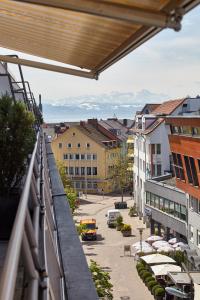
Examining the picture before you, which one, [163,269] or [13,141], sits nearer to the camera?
[13,141]

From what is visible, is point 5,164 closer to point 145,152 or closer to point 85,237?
point 85,237

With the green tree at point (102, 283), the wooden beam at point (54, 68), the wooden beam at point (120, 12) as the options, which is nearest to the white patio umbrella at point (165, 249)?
the green tree at point (102, 283)

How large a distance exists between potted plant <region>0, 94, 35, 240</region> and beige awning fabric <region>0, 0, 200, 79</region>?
2.51m

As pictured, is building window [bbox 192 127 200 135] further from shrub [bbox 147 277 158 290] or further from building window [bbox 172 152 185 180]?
shrub [bbox 147 277 158 290]

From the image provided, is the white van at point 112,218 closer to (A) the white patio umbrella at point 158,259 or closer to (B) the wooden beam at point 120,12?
(A) the white patio umbrella at point 158,259

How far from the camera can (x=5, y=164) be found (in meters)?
9.64

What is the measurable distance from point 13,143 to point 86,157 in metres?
80.4

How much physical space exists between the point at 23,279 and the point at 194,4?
4.63 ft

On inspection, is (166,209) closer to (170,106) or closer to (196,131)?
(196,131)

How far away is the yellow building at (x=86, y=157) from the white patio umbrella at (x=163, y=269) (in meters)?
53.0

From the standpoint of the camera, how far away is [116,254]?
44.6 meters

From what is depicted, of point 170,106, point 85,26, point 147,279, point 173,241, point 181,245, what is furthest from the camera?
point 170,106

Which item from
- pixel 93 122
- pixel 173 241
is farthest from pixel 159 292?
pixel 93 122

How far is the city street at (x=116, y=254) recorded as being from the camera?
33.0 metres
